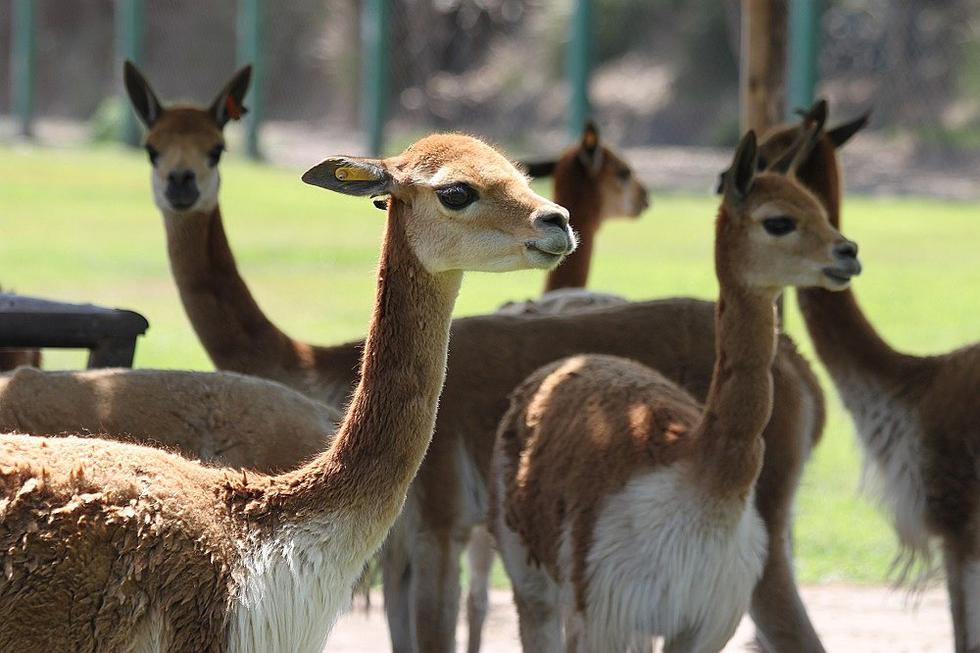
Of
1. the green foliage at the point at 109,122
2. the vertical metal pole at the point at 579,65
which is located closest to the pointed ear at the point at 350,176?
the vertical metal pole at the point at 579,65

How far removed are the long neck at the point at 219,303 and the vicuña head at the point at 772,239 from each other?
5.63 feet

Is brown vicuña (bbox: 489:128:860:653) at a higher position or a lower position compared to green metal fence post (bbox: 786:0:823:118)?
lower

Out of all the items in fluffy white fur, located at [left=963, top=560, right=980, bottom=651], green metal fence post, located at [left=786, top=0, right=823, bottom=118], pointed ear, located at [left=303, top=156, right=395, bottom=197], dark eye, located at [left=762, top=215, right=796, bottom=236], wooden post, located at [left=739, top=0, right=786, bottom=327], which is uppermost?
green metal fence post, located at [left=786, top=0, right=823, bottom=118]

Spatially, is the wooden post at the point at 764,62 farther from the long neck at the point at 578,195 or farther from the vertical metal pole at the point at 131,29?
the vertical metal pole at the point at 131,29

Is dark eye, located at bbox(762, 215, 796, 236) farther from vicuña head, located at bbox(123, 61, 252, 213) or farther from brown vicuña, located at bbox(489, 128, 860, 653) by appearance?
vicuña head, located at bbox(123, 61, 252, 213)

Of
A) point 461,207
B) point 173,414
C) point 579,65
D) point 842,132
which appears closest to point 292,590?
point 461,207

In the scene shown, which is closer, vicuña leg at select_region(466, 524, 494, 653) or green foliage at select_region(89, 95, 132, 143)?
vicuña leg at select_region(466, 524, 494, 653)

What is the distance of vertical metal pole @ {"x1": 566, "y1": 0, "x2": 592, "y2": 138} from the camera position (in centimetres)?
1598

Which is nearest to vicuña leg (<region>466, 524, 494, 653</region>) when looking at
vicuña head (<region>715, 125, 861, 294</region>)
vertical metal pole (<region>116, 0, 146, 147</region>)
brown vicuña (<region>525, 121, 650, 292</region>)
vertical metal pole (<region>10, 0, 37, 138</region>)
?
vicuña head (<region>715, 125, 861, 294</region>)

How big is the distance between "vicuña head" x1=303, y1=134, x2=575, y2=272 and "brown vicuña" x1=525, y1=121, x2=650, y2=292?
3919mm

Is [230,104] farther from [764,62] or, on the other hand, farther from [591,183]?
[764,62]

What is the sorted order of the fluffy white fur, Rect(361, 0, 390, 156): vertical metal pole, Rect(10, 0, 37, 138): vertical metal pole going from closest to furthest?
the fluffy white fur
Rect(361, 0, 390, 156): vertical metal pole
Rect(10, 0, 37, 138): vertical metal pole

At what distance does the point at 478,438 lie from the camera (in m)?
5.52

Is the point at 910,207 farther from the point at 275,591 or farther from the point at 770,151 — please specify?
the point at 275,591
